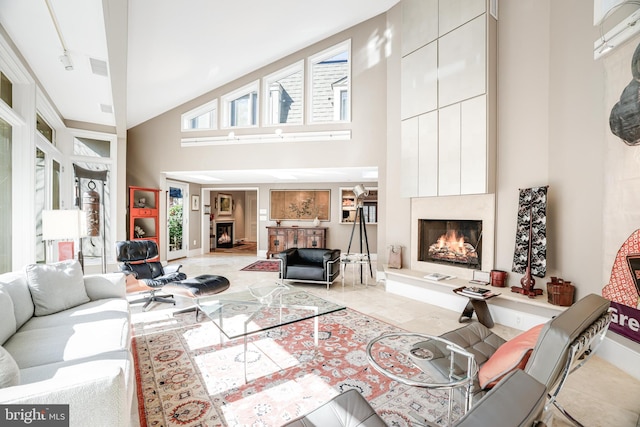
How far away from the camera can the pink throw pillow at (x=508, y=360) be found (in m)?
1.39

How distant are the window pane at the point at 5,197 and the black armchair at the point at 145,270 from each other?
1.14 m

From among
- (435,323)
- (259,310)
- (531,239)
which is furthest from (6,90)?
(531,239)

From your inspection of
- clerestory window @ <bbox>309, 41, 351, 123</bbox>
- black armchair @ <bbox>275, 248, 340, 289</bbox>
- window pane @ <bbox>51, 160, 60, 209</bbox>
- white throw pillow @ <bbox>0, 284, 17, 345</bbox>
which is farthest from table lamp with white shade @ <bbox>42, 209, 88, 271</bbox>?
clerestory window @ <bbox>309, 41, 351, 123</bbox>

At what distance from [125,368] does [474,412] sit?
1.71 m

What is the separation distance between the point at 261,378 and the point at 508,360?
1.71 meters

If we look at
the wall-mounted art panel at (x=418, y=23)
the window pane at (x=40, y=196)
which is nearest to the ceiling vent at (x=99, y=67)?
the window pane at (x=40, y=196)

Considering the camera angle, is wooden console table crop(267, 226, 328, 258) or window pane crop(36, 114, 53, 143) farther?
wooden console table crop(267, 226, 328, 258)

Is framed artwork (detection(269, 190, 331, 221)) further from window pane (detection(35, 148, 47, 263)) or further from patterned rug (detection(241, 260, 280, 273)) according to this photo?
window pane (detection(35, 148, 47, 263))

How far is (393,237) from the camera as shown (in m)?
5.03

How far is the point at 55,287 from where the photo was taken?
2410 mm

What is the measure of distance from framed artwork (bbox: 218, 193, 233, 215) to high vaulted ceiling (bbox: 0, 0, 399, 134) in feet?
12.7

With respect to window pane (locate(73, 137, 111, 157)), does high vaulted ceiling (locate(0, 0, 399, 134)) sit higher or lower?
higher

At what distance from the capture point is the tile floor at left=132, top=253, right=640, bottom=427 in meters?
1.92

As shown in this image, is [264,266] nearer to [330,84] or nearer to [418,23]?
[330,84]
